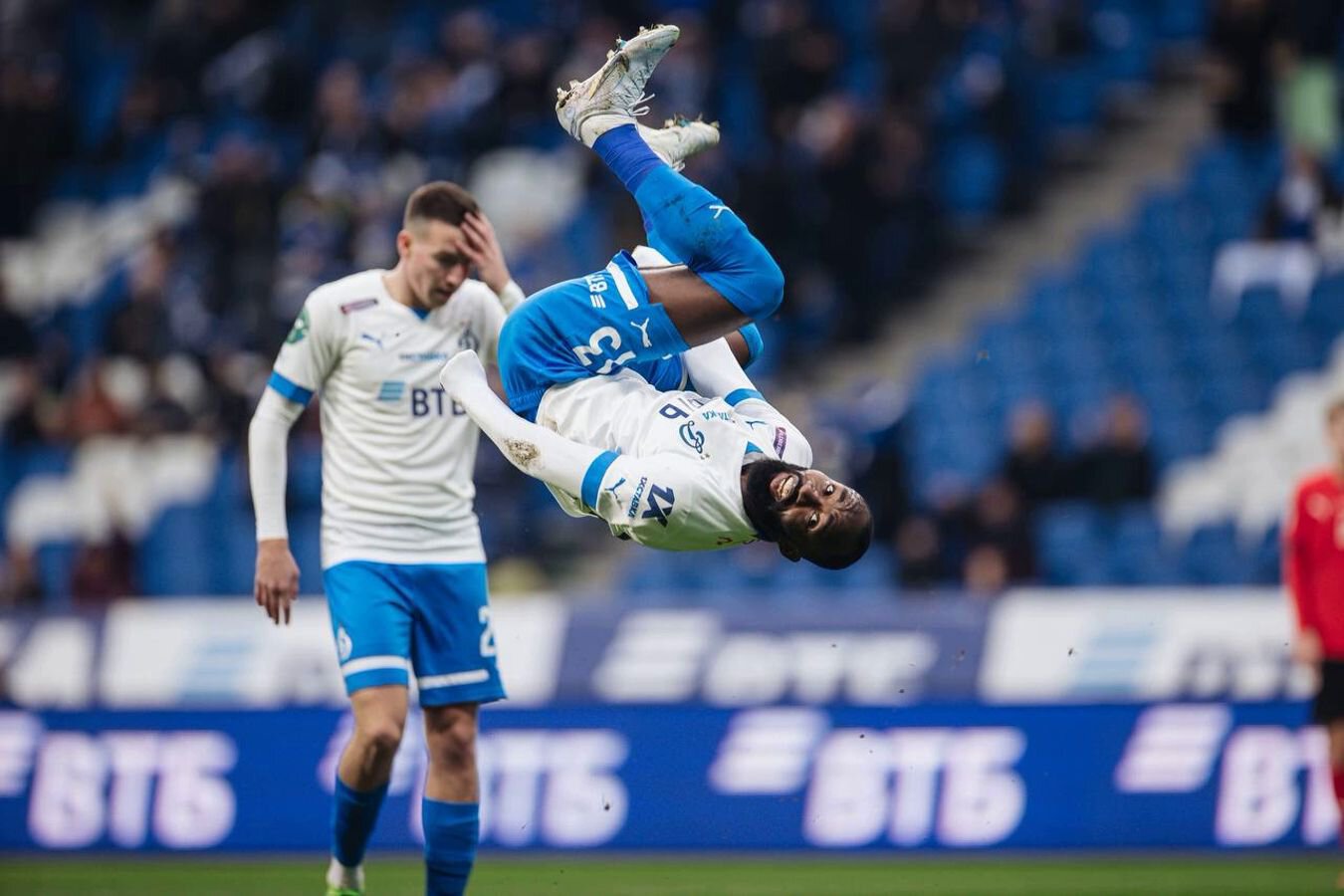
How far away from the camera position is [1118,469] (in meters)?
15.3

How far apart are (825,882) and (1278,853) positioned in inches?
122

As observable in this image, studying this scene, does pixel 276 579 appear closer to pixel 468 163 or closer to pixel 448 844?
pixel 448 844

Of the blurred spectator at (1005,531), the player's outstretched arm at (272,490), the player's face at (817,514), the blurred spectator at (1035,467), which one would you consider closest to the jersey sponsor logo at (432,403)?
the player's outstretched arm at (272,490)

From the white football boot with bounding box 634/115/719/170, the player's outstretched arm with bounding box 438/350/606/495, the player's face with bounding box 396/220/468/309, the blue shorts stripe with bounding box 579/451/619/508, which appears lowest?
the blue shorts stripe with bounding box 579/451/619/508

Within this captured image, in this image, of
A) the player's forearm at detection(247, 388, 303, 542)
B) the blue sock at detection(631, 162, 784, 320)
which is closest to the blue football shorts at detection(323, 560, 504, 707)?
the player's forearm at detection(247, 388, 303, 542)

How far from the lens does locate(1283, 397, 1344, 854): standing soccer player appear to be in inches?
413

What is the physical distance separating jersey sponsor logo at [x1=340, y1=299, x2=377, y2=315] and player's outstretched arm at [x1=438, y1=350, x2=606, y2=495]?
92 cm

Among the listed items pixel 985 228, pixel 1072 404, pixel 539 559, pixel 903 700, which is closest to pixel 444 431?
pixel 903 700

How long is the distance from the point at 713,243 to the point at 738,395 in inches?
27.0

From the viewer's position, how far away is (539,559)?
16.6m

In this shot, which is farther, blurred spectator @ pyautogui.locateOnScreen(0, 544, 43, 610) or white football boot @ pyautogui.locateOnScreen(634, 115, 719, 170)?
blurred spectator @ pyautogui.locateOnScreen(0, 544, 43, 610)

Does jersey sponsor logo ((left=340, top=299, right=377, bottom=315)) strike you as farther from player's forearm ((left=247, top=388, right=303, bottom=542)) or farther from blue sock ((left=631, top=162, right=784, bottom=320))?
blue sock ((left=631, top=162, right=784, bottom=320))

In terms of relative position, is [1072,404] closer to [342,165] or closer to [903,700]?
[903,700]

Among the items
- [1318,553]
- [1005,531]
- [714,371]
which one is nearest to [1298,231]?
[1005,531]
